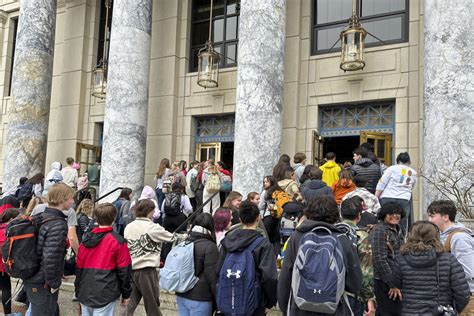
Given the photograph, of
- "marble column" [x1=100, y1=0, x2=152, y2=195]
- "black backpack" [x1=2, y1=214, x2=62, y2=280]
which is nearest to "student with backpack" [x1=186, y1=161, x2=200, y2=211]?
"marble column" [x1=100, y1=0, x2=152, y2=195]

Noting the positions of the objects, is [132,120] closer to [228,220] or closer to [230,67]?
[230,67]

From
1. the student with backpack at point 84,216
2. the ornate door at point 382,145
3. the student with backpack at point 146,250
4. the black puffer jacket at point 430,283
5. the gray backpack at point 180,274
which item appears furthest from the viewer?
the ornate door at point 382,145

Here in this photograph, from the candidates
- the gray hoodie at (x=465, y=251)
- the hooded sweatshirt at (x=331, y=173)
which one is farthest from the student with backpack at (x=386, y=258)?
the hooded sweatshirt at (x=331, y=173)

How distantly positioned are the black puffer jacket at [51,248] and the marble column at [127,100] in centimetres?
695

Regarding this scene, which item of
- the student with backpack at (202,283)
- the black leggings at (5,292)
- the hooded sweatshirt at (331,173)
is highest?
the hooded sweatshirt at (331,173)

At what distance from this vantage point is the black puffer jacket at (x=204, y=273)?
15.3 ft

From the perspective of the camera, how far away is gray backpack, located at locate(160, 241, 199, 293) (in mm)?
4617

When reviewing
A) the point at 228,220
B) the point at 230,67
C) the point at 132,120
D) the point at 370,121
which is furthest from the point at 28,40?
the point at 228,220

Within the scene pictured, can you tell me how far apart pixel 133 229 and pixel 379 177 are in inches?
177

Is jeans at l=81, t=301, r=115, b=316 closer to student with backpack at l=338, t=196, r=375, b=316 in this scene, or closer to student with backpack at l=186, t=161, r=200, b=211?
student with backpack at l=338, t=196, r=375, b=316

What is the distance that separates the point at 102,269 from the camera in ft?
15.8

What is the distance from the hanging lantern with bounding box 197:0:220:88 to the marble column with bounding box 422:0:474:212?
6.83m

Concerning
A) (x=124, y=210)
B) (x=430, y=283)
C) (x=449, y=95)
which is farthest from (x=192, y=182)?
(x=430, y=283)

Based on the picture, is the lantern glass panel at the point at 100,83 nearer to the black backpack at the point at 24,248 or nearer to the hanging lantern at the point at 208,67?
the hanging lantern at the point at 208,67
